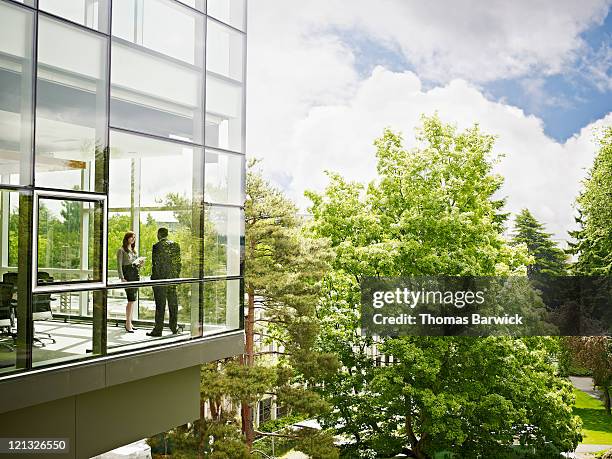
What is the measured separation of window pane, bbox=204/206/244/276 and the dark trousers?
501mm

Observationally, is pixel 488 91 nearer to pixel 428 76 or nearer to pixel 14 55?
pixel 428 76

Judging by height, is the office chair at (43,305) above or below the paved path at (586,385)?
above

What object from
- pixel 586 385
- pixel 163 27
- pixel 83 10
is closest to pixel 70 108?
pixel 83 10

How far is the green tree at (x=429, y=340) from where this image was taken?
13.8 metres

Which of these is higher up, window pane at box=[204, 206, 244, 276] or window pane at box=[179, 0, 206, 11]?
window pane at box=[179, 0, 206, 11]

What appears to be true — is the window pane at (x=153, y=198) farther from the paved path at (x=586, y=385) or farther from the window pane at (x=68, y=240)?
the paved path at (x=586, y=385)

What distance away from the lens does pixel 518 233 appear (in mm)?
26609

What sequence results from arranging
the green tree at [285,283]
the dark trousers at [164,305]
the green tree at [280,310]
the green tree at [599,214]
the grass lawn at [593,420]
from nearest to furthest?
the dark trousers at [164,305] < the green tree at [280,310] < the green tree at [285,283] < the grass lawn at [593,420] < the green tree at [599,214]

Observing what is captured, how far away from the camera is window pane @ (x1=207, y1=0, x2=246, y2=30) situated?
21.7 feet

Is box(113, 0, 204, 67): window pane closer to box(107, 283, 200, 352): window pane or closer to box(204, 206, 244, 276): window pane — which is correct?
box(204, 206, 244, 276): window pane

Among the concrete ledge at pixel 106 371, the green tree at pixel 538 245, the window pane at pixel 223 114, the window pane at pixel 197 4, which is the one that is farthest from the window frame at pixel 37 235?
the green tree at pixel 538 245

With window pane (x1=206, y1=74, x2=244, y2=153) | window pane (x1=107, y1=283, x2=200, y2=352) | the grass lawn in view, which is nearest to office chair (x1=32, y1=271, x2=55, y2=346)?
window pane (x1=107, y1=283, x2=200, y2=352)

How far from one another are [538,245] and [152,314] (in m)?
23.4

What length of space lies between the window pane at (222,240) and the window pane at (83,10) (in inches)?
83.9
